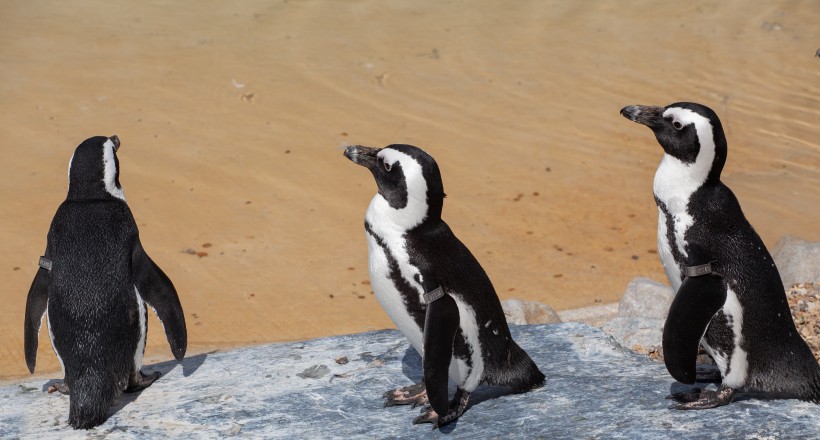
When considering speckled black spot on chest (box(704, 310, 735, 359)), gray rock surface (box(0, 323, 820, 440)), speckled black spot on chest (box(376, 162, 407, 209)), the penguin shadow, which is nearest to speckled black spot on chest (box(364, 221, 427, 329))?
speckled black spot on chest (box(376, 162, 407, 209))

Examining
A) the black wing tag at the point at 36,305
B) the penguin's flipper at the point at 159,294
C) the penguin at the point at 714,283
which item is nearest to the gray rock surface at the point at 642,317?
the penguin at the point at 714,283

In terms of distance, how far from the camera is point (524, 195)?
8977 millimetres

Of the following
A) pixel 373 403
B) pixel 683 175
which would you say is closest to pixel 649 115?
pixel 683 175

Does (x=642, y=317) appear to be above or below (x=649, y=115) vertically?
below

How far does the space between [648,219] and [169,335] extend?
500 cm

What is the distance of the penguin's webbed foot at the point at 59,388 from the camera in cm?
441

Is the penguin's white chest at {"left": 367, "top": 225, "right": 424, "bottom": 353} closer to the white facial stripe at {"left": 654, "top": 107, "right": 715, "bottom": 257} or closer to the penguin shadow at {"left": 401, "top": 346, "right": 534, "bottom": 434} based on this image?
the penguin shadow at {"left": 401, "top": 346, "right": 534, "bottom": 434}

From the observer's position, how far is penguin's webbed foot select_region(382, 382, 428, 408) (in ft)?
13.6

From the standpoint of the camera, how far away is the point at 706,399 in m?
3.97

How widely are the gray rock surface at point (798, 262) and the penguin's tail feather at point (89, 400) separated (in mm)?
4012

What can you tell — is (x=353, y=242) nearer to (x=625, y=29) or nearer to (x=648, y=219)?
(x=648, y=219)

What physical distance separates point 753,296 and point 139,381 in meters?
2.39

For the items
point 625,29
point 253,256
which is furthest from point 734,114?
point 253,256

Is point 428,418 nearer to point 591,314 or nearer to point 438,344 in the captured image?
point 438,344
